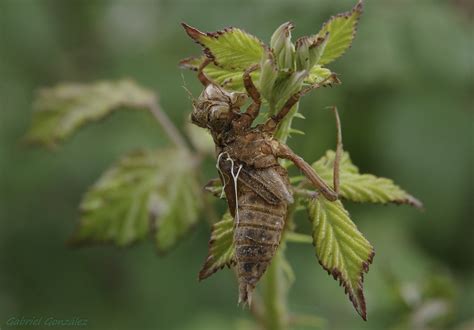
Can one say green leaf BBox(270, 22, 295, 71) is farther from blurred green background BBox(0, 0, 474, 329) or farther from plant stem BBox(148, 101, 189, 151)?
blurred green background BBox(0, 0, 474, 329)

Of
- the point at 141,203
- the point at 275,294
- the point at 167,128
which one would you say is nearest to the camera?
the point at 275,294

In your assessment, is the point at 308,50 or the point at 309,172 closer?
the point at 308,50

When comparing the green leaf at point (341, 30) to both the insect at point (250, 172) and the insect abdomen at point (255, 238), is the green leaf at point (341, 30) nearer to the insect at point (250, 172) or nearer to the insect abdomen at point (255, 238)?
the insect at point (250, 172)

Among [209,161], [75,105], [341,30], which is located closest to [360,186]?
[341,30]

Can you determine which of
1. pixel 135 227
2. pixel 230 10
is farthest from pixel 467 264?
pixel 135 227

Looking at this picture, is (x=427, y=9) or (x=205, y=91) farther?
(x=427, y=9)

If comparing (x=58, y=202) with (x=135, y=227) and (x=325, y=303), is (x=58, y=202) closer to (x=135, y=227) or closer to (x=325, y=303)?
(x=325, y=303)

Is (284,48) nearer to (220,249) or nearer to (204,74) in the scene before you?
(204,74)
